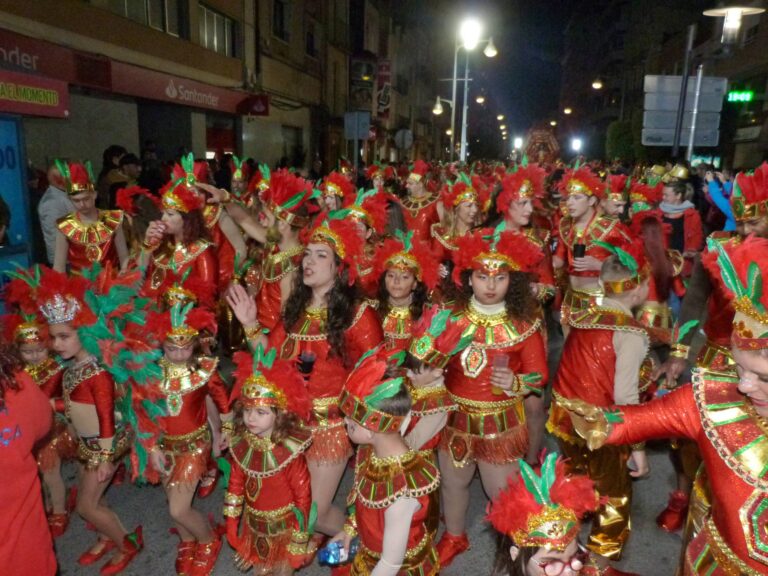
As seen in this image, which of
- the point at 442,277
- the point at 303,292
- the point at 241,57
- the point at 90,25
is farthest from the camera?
the point at 241,57

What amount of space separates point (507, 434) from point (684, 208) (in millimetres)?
5659

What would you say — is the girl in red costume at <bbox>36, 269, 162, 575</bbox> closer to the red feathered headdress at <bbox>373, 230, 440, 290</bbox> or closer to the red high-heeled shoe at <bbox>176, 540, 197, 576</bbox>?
the red high-heeled shoe at <bbox>176, 540, 197, 576</bbox>

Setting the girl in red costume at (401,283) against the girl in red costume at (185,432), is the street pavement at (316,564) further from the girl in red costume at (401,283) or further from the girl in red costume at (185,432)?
the girl in red costume at (401,283)

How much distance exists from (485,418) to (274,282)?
251 centimetres

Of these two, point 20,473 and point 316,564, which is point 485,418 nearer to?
point 316,564

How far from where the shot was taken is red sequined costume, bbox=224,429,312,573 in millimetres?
3395

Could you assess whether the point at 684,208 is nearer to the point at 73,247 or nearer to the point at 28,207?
the point at 73,247

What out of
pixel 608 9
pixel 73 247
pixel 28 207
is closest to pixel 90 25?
pixel 28 207

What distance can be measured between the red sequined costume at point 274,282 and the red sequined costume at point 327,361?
1.38 meters

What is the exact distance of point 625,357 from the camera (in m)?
3.54

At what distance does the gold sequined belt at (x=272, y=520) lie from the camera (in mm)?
3420

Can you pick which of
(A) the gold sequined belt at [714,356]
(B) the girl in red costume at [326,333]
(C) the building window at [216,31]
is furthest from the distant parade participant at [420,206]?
(C) the building window at [216,31]

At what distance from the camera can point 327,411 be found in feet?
12.6

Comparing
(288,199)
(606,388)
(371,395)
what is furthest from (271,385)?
(288,199)
